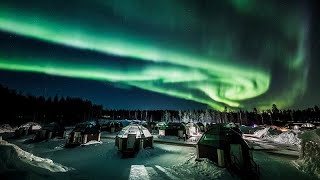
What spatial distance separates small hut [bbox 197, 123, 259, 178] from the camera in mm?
16636

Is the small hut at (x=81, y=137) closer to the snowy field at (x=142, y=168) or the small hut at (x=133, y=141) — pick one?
the snowy field at (x=142, y=168)

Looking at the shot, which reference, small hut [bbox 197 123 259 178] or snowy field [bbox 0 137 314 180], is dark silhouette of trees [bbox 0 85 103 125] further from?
small hut [bbox 197 123 259 178]

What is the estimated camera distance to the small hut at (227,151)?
54.6ft

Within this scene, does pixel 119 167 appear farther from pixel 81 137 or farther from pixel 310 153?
pixel 310 153

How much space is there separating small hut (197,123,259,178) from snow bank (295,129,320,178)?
4582 millimetres

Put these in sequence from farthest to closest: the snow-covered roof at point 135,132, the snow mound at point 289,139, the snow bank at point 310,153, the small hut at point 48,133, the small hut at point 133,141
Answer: the small hut at point 48,133, the snow mound at point 289,139, the snow-covered roof at point 135,132, the small hut at point 133,141, the snow bank at point 310,153

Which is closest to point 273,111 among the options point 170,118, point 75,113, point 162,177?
point 170,118

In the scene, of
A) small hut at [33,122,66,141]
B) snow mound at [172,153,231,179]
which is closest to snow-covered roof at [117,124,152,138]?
snow mound at [172,153,231,179]

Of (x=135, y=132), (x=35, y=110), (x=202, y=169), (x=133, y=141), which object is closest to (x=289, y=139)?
(x=202, y=169)

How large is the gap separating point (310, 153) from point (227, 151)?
8.32 metres

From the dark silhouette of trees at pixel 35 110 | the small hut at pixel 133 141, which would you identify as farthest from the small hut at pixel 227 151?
the dark silhouette of trees at pixel 35 110

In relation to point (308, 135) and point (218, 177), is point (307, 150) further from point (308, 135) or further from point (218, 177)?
point (218, 177)

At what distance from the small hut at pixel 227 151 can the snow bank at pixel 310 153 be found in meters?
4.58

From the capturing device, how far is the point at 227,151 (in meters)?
17.1
